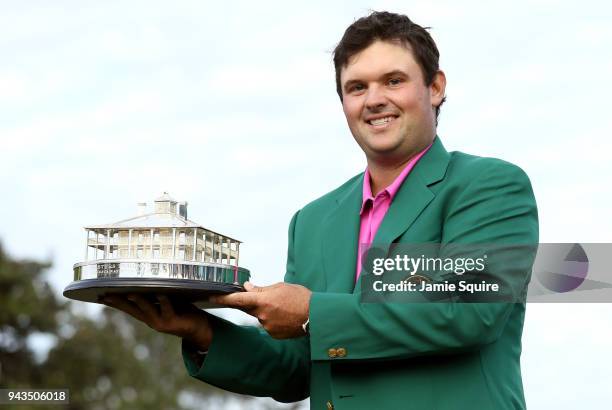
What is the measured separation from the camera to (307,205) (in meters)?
6.71

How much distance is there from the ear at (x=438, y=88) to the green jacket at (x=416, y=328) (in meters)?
0.27

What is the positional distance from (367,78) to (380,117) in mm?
208

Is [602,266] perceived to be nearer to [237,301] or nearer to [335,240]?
[335,240]

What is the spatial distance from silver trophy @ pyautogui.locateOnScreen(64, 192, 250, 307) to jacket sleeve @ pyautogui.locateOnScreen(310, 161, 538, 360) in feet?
1.77

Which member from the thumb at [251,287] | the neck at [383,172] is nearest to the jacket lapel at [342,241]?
the neck at [383,172]

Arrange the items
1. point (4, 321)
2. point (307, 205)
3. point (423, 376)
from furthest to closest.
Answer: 1. point (4, 321)
2. point (307, 205)
3. point (423, 376)

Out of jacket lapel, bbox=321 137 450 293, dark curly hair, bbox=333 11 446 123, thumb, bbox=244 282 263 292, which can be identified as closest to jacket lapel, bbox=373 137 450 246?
jacket lapel, bbox=321 137 450 293

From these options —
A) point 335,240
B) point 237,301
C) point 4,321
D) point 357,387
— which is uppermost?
point 4,321

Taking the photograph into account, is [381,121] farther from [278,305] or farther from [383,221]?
[278,305]

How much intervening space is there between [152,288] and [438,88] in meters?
1.83

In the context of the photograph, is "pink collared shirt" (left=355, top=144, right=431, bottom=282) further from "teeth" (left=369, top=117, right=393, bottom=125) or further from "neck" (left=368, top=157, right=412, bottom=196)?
"teeth" (left=369, top=117, right=393, bottom=125)

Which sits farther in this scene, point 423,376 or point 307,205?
point 307,205

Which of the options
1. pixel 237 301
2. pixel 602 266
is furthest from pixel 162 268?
pixel 602 266

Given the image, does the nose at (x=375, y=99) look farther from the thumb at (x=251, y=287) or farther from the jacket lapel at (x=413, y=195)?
the thumb at (x=251, y=287)
